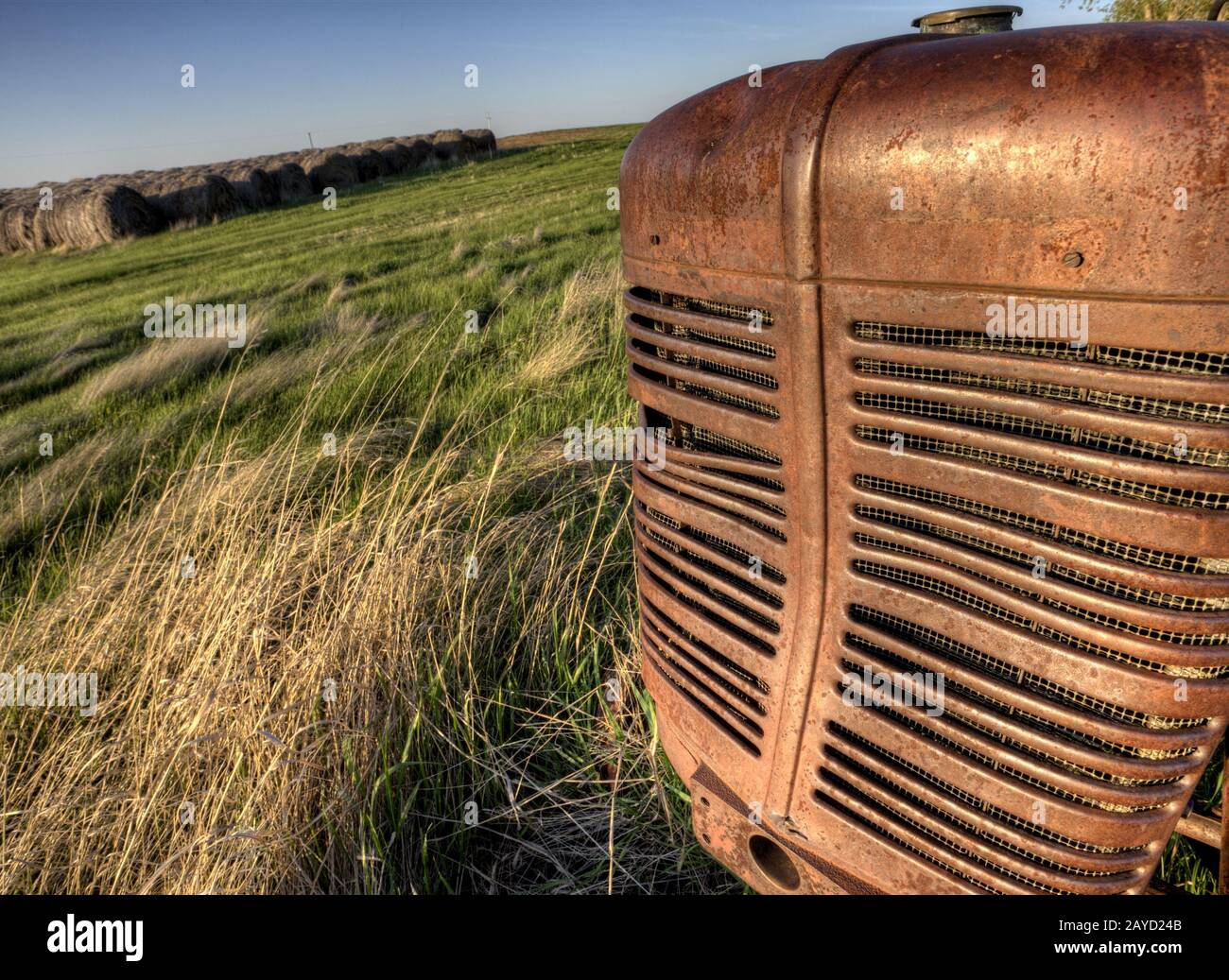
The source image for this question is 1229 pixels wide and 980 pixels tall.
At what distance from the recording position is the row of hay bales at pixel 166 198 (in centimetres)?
2006

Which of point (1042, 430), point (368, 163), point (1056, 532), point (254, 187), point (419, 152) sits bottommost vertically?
point (1056, 532)

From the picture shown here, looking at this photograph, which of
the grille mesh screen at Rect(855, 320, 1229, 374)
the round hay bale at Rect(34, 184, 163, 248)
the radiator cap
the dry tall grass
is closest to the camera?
the grille mesh screen at Rect(855, 320, 1229, 374)

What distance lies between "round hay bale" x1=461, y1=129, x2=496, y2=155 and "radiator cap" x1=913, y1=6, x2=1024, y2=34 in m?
40.3

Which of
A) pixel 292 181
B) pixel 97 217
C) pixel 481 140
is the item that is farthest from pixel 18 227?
pixel 481 140

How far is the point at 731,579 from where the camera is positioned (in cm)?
185

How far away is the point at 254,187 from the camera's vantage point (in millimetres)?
23891

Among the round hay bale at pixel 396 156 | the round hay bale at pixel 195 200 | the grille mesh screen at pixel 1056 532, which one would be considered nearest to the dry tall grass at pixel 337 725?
the grille mesh screen at pixel 1056 532

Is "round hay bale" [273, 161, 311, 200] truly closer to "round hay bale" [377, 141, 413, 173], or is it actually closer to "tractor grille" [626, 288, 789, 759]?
"round hay bale" [377, 141, 413, 173]

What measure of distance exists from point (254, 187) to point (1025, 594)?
2656 centimetres

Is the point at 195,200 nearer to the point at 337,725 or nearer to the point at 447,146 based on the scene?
the point at 447,146

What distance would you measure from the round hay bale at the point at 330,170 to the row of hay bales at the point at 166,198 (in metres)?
0.03

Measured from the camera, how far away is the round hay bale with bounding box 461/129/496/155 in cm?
3886

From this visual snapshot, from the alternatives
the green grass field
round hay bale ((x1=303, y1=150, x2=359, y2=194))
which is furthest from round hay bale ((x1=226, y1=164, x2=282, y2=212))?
the green grass field
